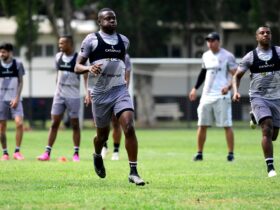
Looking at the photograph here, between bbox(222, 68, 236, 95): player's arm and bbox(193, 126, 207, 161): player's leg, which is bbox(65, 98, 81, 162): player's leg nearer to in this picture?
bbox(193, 126, 207, 161): player's leg

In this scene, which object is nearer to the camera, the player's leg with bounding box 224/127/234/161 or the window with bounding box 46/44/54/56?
the player's leg with bounding box 224/127/234/161

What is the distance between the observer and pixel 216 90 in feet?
60.2

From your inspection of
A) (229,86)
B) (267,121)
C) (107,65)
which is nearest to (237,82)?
(267,121)

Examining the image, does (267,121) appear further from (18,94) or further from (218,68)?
(18,94)

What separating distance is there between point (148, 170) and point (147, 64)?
90.0ft

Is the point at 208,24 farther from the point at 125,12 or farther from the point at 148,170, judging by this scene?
the point at 148,170

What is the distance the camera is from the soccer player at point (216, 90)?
18.2 metres

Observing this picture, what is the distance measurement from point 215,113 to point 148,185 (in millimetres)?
6454

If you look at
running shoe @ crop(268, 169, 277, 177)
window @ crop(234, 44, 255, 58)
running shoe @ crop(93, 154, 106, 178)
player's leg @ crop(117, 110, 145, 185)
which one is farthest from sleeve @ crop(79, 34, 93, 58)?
window @ crop(234, 44, 255, 58)

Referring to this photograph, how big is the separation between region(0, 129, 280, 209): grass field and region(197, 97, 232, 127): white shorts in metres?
0.73

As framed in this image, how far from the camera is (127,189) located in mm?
11570

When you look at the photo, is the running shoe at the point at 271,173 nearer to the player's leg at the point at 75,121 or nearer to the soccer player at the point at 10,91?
the player's leg at the point at 75,121

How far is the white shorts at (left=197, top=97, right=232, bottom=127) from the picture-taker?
1825cm

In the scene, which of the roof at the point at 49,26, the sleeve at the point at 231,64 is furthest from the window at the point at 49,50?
the sleeve at the point at 231,64
